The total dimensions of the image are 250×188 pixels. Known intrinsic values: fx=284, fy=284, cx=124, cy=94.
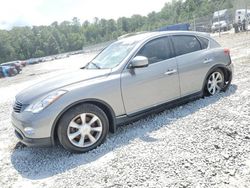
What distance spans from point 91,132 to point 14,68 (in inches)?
1106

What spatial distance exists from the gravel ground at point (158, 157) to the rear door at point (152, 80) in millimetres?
428

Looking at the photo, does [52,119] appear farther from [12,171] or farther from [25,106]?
[12,171]

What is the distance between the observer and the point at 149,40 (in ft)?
17.0

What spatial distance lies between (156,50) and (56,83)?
1906 mm

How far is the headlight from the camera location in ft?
13.5

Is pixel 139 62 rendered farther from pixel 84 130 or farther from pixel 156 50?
pixel 84 130

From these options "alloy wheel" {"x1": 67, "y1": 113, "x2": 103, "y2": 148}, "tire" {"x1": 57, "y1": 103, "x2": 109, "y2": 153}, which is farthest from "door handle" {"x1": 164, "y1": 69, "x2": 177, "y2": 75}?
"alloy wheel" {"x1": 67, "y1": 113, "x2": 103, "y2": 148}

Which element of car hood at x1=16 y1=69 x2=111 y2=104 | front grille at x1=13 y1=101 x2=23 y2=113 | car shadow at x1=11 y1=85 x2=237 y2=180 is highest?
car hood at x1=16 y1=69 x2=111 y2=104

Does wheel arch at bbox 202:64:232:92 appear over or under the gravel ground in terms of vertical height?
over

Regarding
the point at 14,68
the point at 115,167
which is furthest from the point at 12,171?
the point at 14,68

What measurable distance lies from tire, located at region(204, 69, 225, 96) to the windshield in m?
1.89

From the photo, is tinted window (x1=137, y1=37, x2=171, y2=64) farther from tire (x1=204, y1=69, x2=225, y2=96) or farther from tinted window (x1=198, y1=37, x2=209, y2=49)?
tire (x1=204, y1=69, x2=225, y2=96)

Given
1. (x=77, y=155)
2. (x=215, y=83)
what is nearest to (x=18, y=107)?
(x=77, y=155)

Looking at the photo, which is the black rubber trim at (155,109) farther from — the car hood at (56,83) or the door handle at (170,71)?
the car hood at (56,83)
